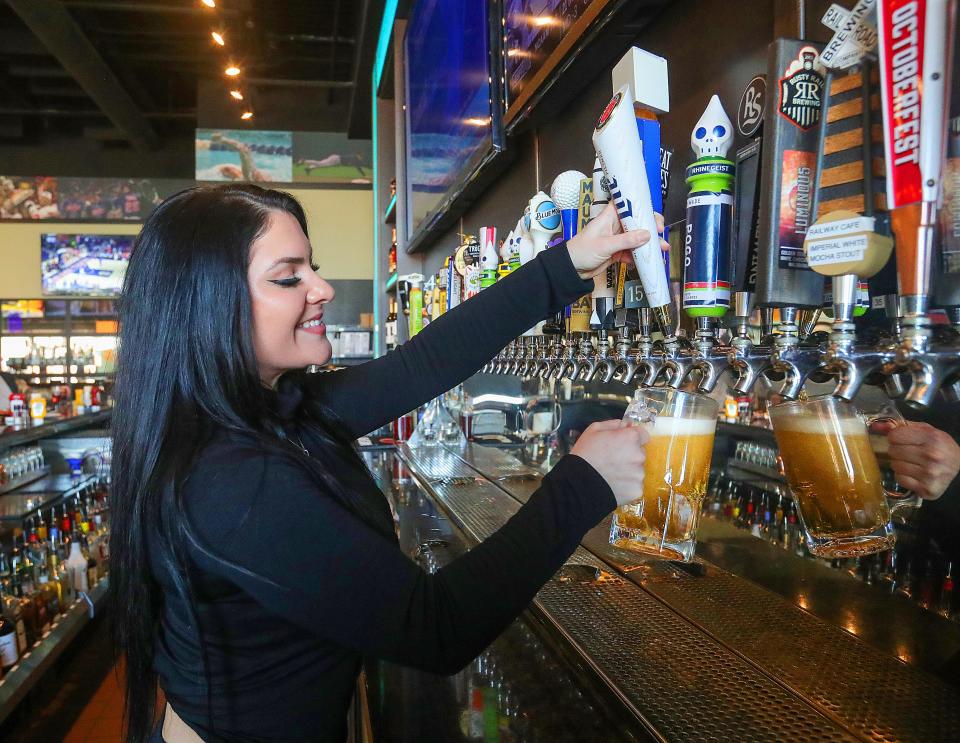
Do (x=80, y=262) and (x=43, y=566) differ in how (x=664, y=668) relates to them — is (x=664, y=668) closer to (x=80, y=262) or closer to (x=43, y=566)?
(x=43, y=566)

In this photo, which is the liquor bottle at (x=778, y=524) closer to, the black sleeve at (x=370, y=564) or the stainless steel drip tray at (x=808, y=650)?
the stainless steel drip tray at (x=808, y=650)

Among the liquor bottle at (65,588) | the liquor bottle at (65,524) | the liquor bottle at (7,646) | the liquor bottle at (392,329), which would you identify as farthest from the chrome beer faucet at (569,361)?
the liquor bottle at (392,329)

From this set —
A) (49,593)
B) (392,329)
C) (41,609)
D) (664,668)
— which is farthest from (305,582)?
(392,329)

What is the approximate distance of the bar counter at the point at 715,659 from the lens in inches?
34.5

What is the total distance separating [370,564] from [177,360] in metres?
0.41

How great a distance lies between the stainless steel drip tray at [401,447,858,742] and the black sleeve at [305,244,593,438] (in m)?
0.44

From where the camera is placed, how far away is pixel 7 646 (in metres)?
2.54

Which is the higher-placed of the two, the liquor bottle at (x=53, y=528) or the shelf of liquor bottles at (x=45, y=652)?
the liquor bottle at (x=53, y=528)

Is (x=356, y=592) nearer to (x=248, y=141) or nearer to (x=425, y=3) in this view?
(x=425, y=3)

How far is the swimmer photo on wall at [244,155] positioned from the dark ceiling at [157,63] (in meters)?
0.22

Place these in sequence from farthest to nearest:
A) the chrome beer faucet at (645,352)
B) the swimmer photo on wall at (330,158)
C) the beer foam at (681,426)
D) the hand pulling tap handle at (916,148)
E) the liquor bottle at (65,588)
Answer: the swimmer photo on wall at (330,158) < the liquor bottle at (65,588) < the chrome beer faucet at (645,352) < the beer foam at (681,426) < the hand pulling tap handle at (916,148)

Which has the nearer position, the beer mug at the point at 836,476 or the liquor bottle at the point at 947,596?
the beer mug at the point at 836,476

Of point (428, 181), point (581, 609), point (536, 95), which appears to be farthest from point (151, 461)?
point (428, 181)

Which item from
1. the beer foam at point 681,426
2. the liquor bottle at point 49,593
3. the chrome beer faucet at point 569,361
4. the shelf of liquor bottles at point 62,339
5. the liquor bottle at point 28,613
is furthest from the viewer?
the shelf of liquor bottles at point 62,339
